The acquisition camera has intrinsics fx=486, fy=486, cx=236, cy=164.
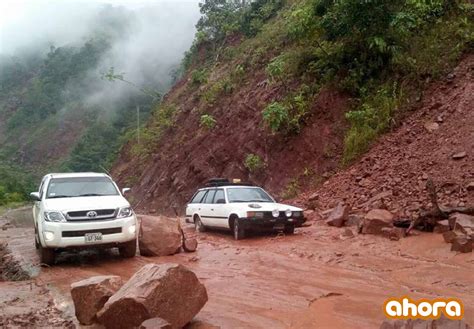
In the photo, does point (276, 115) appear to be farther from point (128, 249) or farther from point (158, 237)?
point (128, 249)

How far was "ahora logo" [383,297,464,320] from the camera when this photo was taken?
5227 mm

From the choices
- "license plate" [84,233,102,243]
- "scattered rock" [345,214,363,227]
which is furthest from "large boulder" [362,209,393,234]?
"license plate" [84,233,102,243]

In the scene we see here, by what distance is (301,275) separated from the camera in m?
7.84

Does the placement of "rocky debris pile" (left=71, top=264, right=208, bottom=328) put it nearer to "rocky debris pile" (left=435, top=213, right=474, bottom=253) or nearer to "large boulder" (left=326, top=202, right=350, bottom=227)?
"rocky debris pile" (left=435, top=213, right=474, bottom=253)

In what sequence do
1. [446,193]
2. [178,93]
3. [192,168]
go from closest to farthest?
[446,193]
[192,168]
[178,93]

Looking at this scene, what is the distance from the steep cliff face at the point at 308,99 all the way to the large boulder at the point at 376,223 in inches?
213

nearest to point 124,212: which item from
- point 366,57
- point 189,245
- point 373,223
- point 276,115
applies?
point 189,245

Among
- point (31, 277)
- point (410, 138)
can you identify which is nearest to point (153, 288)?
point (31, 277)

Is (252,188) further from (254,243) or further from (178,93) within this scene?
(178,93)

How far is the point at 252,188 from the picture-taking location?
44.4ft

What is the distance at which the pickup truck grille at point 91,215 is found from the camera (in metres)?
9.05

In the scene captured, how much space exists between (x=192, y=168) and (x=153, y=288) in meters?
18.7

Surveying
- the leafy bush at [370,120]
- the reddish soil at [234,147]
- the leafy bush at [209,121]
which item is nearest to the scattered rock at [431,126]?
the leafy bush at [370,120]

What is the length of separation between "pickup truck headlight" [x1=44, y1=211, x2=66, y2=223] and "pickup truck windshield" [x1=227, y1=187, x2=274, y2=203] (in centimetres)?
482
